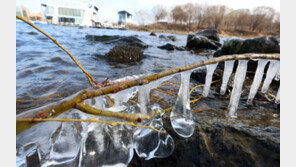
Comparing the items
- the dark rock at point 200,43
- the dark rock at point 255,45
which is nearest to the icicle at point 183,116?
the dark rock at point 255,45

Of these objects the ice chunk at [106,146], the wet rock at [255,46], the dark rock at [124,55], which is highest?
the wet rock at [255,46]

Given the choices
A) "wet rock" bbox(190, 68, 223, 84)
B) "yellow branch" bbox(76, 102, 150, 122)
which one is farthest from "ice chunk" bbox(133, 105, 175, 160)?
"wet rock" bbox(190, 68, 223, 84)

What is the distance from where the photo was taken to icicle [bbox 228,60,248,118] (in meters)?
1.39

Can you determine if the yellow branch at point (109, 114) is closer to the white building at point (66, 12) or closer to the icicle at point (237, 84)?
the icicle at point (237, 84)

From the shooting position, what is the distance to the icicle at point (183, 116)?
1420 mm

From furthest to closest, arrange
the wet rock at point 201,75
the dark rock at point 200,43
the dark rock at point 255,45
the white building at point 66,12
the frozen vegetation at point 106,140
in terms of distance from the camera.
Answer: the white building at point 66,12
the dark rock at point 200,43
the dark rock at point 255,45
the wet rock at point 201,75
the frozen vegetation at point 106,140

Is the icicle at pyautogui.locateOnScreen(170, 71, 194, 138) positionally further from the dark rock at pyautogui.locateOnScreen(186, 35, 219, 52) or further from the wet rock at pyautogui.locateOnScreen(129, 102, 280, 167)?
the dark rock at pyautogui.locateOnScreen(186, 35, 219, 52)

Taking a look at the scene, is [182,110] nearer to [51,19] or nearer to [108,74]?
[108,74]

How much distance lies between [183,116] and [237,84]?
76 centimetres

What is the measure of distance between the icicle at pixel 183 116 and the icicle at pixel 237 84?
0.61m

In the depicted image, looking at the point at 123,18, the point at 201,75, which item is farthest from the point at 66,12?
the point at 201,75

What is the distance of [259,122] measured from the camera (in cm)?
158

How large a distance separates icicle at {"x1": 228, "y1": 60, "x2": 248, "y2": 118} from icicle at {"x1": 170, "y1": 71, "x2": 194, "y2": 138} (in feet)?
2.02

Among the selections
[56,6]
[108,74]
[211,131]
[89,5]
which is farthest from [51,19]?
[211,131]
